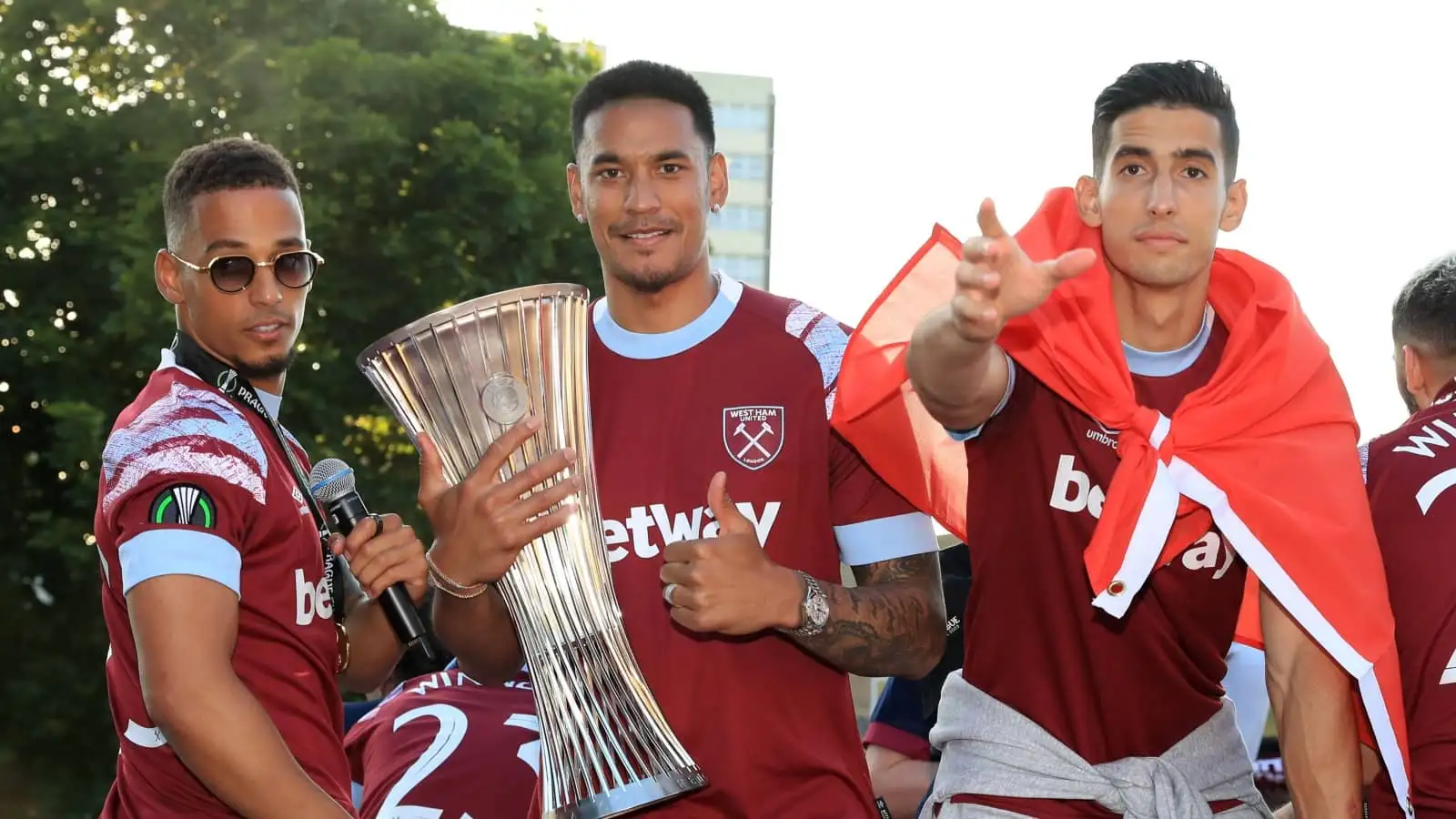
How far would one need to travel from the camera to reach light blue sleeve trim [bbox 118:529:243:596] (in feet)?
11.8

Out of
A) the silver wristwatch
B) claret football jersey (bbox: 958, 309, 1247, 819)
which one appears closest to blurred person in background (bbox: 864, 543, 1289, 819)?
claret football jersey (bbox: 958, 309, 1247, 819)

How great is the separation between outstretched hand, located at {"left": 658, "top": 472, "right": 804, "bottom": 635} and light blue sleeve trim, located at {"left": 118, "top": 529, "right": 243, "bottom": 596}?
950mm

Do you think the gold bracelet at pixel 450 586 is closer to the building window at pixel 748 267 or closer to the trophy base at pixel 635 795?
the trophy base at pixel 635 795

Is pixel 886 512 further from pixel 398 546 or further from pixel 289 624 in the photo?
pixel 289 624

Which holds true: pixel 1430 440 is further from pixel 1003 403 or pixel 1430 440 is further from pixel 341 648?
pixel 341 648

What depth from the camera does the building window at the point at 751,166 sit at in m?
84.1

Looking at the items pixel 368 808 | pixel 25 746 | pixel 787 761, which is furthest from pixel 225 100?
pixel 787 761

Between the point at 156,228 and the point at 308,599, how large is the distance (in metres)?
12.1

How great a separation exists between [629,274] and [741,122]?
262ft

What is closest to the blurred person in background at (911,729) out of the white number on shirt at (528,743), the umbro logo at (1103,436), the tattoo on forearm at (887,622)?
the white number on shirt at (528,743)

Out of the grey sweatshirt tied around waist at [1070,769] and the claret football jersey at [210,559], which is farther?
the grey sweatshirt tied around waist at [1070,769]

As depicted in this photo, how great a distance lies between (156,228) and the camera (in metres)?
15.1

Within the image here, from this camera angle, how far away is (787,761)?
389cm

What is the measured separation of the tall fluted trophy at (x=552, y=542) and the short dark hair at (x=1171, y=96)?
140 cm
